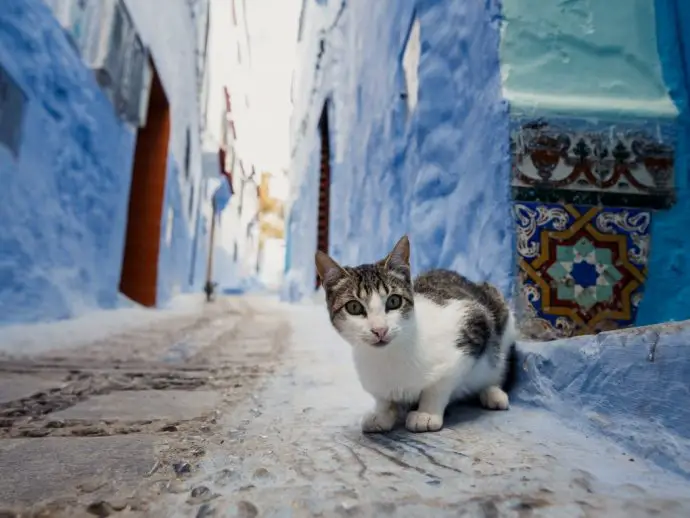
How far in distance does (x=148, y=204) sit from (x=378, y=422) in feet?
14.5

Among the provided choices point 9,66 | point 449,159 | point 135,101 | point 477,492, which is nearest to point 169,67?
point 135,101

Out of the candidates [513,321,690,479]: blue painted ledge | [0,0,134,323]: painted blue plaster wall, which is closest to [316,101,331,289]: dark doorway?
[0,0,134,323]: painted blue plaster wall

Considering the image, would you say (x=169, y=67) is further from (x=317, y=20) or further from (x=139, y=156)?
(x=317, y=20)

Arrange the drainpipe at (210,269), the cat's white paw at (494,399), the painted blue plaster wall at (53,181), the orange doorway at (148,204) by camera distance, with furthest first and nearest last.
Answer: the drainpipe at (210,269)
the orange doorway at (148,204)
the painted blue plaster wall at (53,181)
the cat's white paw at (494,399)

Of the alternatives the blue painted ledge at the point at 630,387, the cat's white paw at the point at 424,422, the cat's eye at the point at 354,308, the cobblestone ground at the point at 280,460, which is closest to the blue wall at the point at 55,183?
the cobblestone ground at the point at 280,460

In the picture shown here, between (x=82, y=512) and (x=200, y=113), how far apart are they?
8.40 metres

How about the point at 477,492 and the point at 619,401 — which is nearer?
the point at 477,492

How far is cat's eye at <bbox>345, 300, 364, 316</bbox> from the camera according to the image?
100 cm

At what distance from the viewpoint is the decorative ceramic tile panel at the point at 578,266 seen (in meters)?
1.24

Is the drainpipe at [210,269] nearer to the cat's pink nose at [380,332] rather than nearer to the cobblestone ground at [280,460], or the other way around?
the cobblestone ground at [280,460]

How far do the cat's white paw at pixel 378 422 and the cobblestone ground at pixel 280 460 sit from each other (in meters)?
0.03

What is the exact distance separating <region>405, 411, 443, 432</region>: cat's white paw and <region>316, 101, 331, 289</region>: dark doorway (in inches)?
177

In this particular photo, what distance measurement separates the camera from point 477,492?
608 mm

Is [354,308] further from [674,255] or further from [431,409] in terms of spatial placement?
[674,255]
